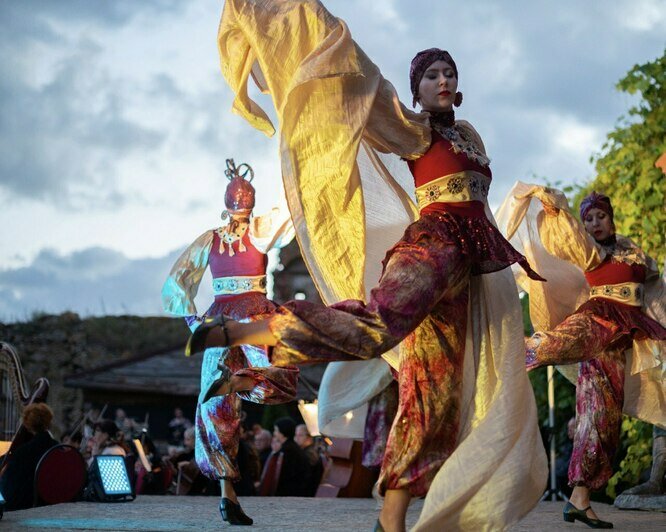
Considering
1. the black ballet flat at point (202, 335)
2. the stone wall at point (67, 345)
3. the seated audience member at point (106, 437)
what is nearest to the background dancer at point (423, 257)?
the black ballet flat at point (202, 335)

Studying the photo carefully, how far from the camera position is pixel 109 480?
→ 755cm

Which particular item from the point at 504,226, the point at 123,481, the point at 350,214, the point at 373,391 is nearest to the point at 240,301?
the point at 373,391

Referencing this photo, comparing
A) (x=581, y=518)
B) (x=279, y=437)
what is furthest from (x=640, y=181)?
(x=279, y=437)

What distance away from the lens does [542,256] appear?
5875mm

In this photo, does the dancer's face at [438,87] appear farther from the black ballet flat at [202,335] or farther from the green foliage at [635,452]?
the green foliage at [635,452]

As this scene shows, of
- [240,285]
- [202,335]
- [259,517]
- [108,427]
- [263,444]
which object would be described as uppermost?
[240,285]

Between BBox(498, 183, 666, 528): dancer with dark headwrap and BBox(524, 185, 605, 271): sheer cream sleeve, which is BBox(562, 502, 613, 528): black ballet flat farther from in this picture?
BBox(524, 185, 605, 271): sheer cream sleeve

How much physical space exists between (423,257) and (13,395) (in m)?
6.38

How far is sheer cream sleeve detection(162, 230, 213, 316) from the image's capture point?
5.85m

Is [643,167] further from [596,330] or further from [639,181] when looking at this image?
[596,330]

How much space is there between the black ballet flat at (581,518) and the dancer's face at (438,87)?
7.89 feet

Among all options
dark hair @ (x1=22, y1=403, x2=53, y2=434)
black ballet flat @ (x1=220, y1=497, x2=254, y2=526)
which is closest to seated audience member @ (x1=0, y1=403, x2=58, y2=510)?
dark hair @ (x1=22, y1=403, x2=53, y2=434)

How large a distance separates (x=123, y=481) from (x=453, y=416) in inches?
186

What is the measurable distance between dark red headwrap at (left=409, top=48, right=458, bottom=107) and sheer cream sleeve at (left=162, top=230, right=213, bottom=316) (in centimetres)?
223
